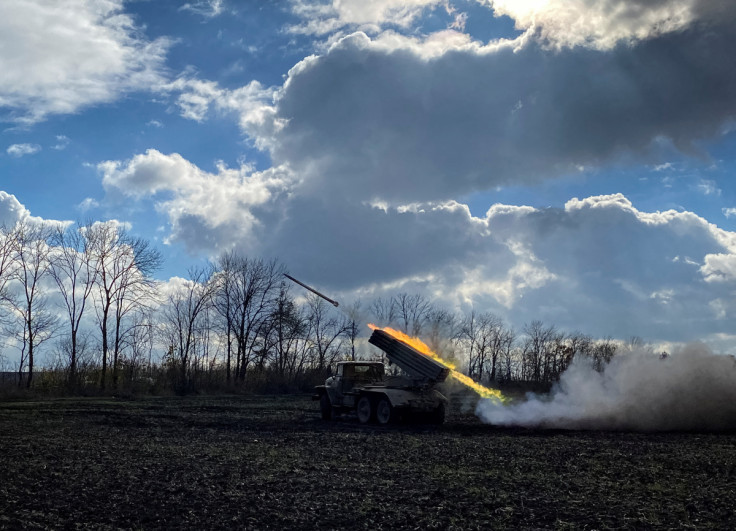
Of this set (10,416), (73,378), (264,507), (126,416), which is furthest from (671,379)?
(73,378)

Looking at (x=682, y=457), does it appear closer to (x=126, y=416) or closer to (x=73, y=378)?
(x=126, y=416)

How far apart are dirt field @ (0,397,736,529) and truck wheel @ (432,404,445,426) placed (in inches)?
124

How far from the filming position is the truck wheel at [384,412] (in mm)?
23812

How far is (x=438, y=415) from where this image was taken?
24203 millimetres

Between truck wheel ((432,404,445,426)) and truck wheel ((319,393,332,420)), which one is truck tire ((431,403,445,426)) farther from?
truck wheel ((319,393,332,420))

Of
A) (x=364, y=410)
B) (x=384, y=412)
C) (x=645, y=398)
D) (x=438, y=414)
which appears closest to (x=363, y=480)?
(x=384, y=412)

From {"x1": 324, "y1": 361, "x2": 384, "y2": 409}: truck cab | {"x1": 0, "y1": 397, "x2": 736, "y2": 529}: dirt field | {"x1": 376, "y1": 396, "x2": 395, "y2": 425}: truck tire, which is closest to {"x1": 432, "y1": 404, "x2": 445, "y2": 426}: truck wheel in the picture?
{"x1": 376, "y1": 396, "x2": 395, "y2": 425}: truck tire

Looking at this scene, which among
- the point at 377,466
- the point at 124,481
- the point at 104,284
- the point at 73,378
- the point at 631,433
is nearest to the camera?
the point at 124,481

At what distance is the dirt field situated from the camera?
9.24m

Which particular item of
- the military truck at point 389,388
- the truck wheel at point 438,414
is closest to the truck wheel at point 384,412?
the military truck at point 389,388

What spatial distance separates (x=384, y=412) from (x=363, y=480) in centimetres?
1209

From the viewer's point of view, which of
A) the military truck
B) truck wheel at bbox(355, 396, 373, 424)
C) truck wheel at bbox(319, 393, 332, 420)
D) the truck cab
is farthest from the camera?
truck wheel at bbox(319, 393, 332, 420)

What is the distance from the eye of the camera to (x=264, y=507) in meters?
9.91

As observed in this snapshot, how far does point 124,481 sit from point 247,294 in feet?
185
